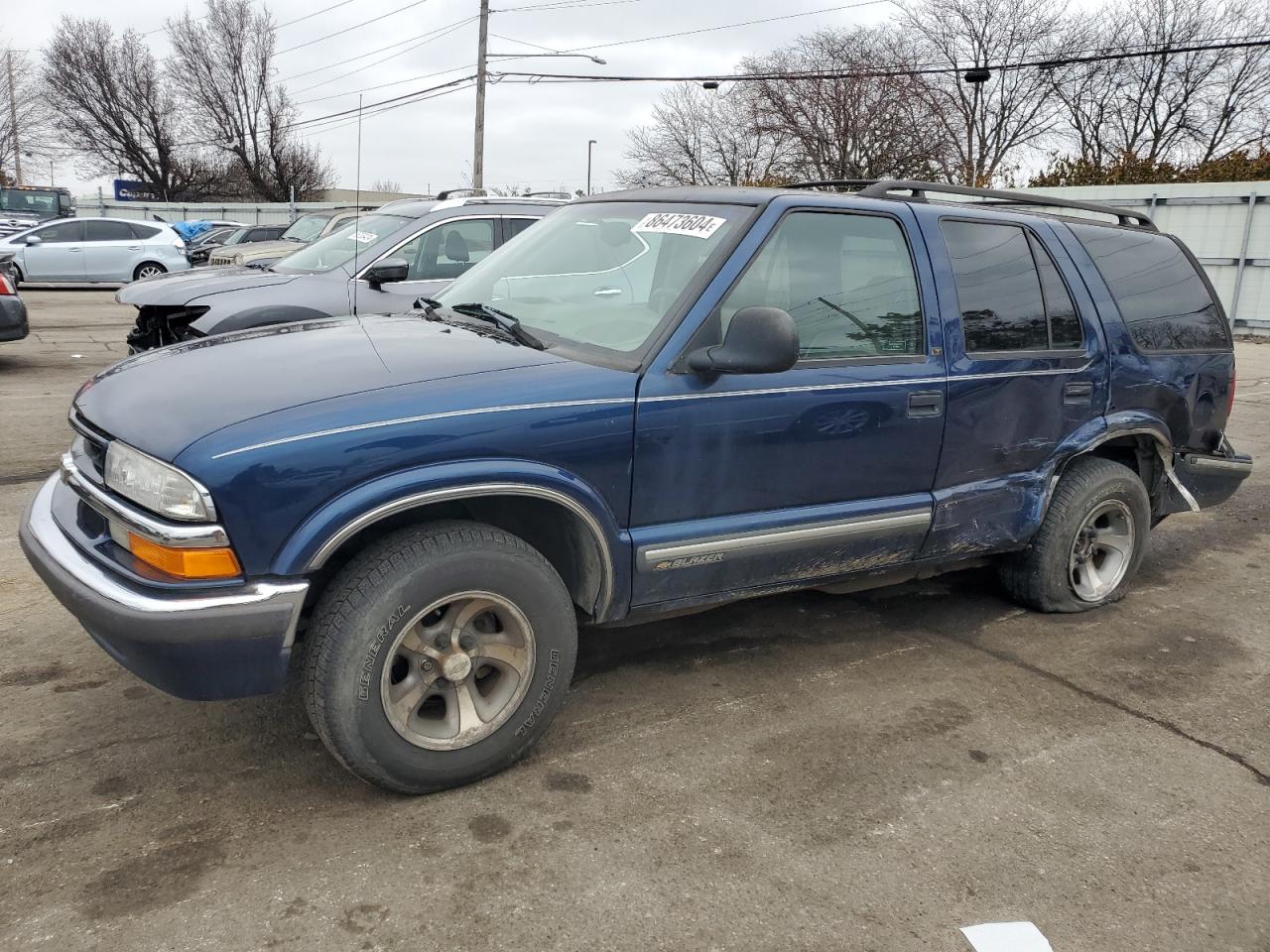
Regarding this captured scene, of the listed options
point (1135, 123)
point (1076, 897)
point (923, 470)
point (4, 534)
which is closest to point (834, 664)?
point (923, 470)

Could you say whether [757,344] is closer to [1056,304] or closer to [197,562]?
[197,562]

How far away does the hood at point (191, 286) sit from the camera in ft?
24.2

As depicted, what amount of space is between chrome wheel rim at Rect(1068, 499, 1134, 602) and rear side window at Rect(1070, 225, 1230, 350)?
800mm

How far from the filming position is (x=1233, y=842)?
114 inches

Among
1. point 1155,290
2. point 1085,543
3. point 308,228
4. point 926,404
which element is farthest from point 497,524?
point 308,228

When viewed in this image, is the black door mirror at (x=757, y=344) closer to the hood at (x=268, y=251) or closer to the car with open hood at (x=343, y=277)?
the car with open hood at (x=343, y=277)

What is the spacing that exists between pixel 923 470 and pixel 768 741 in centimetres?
122

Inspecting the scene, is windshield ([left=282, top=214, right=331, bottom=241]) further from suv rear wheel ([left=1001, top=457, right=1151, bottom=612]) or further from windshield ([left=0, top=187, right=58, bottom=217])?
windshield ([left=0, top=187, right=58, bottom=217])

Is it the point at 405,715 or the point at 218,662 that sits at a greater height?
the point at 218,662

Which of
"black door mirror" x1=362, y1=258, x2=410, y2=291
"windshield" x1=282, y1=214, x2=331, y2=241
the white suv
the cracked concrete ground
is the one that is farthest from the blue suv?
the white suv

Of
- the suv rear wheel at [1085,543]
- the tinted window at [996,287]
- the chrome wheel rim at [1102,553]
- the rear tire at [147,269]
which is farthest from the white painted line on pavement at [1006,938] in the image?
the rear tire at [147,269]

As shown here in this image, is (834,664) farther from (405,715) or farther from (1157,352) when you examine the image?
(1157,352)

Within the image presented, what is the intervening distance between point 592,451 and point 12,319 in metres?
9.53

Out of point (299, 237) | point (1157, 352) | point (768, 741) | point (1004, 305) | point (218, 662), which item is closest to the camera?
point (218, 662)
